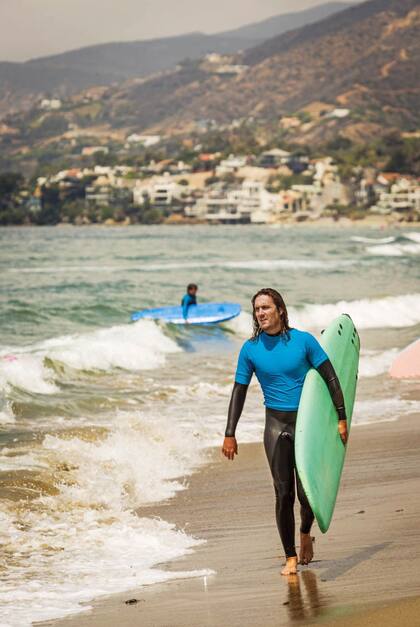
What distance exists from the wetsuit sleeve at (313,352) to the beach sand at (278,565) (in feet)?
2.96

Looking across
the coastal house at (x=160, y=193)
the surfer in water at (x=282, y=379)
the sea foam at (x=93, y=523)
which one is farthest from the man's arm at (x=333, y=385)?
the coastal house at (x=160, y=193)

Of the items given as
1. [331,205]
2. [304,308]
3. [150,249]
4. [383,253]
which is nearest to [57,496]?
[304,308]

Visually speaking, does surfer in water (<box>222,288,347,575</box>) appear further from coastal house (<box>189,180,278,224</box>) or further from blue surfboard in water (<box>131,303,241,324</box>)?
coastal house (<box>189,180,278,224</box>)

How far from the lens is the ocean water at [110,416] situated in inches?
213

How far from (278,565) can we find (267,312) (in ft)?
3.95

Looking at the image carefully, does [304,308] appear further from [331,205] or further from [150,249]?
[331,205]

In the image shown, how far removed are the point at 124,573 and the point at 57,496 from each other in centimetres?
187

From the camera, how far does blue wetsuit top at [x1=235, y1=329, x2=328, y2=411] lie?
15.5 ft

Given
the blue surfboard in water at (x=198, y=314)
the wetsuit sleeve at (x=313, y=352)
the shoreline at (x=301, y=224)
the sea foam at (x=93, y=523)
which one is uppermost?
the wetsuit sleeve at (x=313, y=352)

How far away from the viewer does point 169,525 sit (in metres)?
6.23

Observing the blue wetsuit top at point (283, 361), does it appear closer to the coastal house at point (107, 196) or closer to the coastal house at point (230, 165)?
the coastal house at point (107, 196)

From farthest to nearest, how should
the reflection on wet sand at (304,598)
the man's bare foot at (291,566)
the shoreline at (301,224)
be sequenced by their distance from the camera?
the shoreline at (301,224) < the man's bare foot at (291,566) < the reflection on wet sand at (304,598)

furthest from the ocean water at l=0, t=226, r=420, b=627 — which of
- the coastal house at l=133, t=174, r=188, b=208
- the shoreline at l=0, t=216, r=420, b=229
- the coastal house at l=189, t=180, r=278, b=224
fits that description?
the coastal house at l=133, t=174, r=188, b=208

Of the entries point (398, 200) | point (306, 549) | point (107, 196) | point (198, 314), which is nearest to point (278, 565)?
point (306, 549)
